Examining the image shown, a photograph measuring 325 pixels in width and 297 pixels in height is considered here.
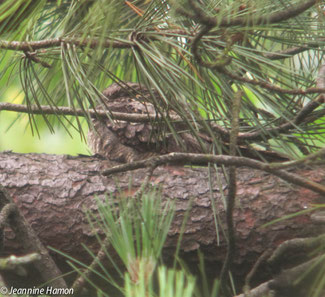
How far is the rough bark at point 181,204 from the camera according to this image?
1.28 meters

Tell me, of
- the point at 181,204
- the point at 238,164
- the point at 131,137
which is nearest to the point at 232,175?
the point at 238,164

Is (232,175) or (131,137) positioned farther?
(131,137)

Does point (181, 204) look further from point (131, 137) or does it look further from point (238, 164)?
point (238, 164)

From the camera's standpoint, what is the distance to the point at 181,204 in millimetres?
1341

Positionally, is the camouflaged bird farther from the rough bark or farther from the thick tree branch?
the thick tree branch

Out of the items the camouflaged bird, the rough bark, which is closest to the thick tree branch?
the rough bark

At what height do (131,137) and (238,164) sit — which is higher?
(131,137)

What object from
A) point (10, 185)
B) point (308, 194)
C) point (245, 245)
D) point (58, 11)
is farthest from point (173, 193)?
point (58, 11)

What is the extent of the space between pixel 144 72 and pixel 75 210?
1.64ft

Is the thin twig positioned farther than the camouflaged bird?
No

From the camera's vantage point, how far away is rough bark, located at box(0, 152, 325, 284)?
128cm

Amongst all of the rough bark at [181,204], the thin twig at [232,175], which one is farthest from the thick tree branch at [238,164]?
the rough bark at [181,204]

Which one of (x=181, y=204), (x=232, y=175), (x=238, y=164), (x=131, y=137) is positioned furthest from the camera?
(x=131, y=137)

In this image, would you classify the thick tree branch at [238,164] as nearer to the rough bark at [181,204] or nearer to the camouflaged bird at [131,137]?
the rough bark at [181,204]
